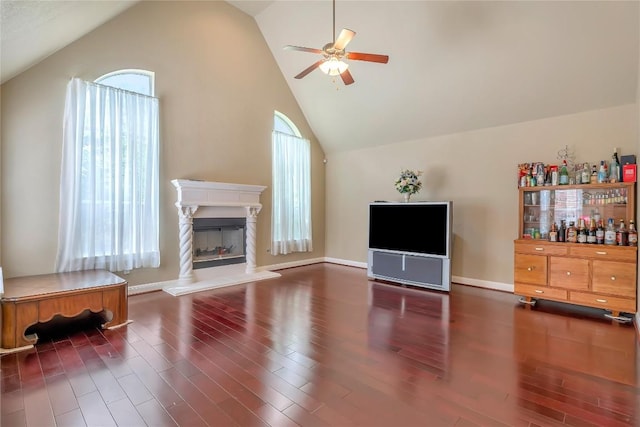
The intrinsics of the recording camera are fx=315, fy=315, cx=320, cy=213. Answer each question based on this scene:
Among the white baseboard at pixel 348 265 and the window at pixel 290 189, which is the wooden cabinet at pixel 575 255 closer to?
the white baseboard at pixel 348 265

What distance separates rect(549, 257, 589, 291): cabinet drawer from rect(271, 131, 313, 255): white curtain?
14.4 feet

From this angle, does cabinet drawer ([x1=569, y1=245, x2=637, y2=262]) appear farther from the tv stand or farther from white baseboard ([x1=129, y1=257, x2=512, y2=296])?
the tv stand

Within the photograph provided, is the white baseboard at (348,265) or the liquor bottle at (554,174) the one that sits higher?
the liquor bottle at (554,174)

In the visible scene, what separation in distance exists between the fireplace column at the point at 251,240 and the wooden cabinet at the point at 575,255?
425cm

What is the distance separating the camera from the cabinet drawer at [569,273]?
381 centimetres

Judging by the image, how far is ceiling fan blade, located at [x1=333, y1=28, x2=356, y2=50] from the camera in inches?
118

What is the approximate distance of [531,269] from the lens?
4199 millimetres

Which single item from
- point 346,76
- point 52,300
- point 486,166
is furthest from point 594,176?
point 52,300

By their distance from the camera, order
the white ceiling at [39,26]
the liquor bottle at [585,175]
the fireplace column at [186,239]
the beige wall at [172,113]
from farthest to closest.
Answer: the fireplace column at [186,239], the liquor bottle at [585,175], the beige wall at [172,113], the white ceiling at [39,26]

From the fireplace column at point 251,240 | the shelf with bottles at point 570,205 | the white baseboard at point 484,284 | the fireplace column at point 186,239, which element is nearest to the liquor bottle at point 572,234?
the shelf with bottles at point 570,205

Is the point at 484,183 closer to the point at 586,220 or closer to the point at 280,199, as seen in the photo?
the point at 586,220

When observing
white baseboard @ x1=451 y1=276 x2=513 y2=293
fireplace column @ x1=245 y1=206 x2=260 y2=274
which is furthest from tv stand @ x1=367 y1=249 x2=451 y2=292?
fireplace column @ x1=245 y1=206 x2=260 y2=274

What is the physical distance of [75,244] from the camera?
395cm

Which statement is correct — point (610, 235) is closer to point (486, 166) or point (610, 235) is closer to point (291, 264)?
point (486, 166)
